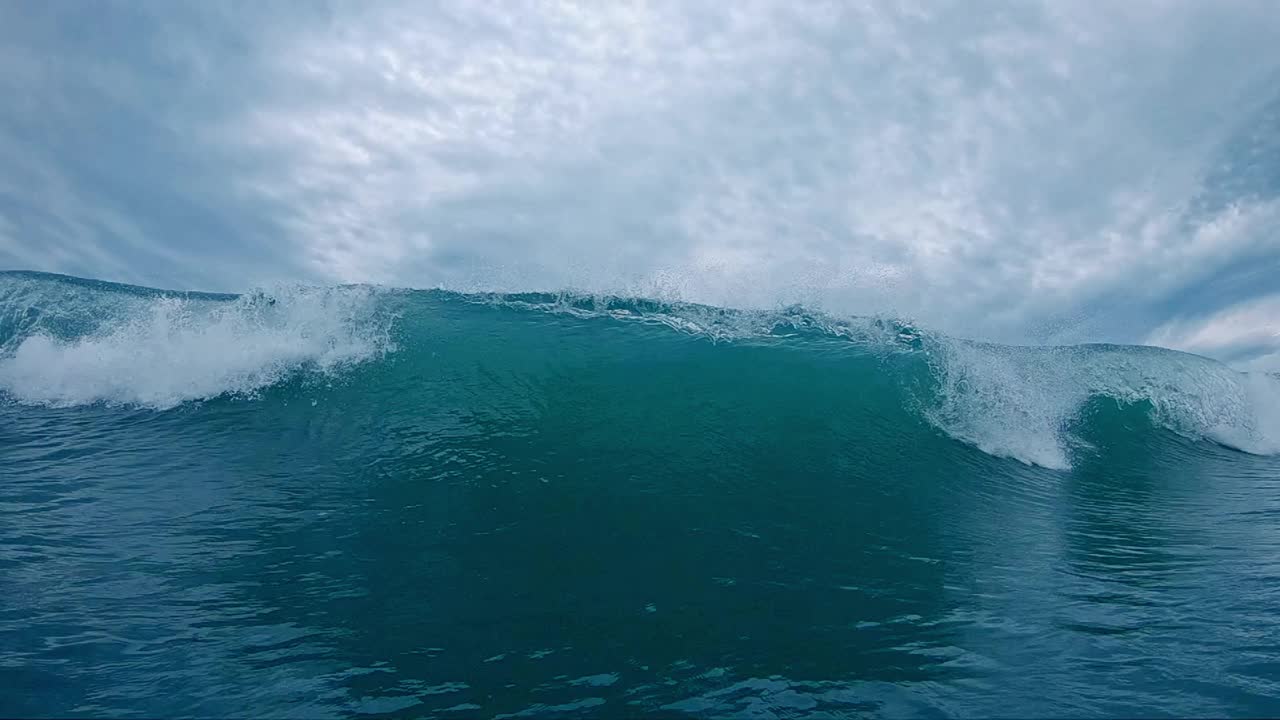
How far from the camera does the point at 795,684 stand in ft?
10.8

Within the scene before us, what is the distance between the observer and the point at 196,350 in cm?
1040

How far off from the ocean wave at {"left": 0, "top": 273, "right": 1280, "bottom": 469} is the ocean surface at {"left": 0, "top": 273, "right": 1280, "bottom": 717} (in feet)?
0.26

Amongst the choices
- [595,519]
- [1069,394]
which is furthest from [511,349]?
[1069,394]

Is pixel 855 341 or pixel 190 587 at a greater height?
pixel 855 341

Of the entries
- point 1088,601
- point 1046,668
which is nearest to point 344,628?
point 1046,668

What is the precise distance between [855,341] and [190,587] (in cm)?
1170

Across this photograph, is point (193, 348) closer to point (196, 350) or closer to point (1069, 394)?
point (196, 350)

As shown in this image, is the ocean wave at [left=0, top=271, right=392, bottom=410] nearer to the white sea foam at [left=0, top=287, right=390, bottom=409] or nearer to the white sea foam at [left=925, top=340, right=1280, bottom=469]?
the white sea foam at [left=0, top=287, right=390, bottom=409]

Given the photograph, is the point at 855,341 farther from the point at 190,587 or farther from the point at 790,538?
the point at 190,587

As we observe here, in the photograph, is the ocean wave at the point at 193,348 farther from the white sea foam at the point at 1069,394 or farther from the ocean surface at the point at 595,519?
the white sea foam at the point at 1069,394

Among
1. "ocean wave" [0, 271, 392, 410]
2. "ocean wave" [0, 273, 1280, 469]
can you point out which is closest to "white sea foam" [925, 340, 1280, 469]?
"ocean wave" [0, 273, 1280, 469]

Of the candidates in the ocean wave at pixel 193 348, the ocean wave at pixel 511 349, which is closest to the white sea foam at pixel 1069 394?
the ocean wave at pixel 511 349

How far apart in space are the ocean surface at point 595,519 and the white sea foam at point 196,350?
0.06 m

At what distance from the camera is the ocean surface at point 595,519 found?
3330 mm
